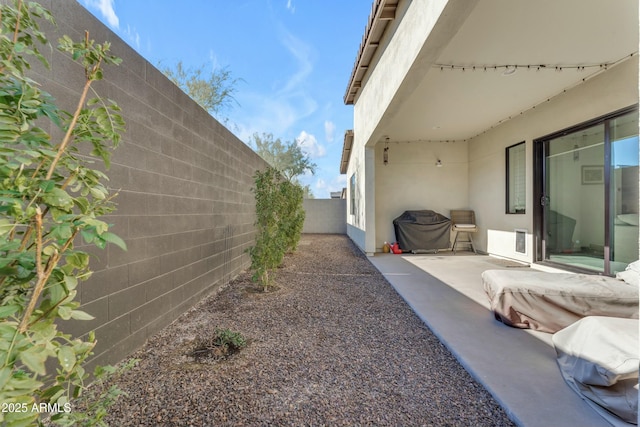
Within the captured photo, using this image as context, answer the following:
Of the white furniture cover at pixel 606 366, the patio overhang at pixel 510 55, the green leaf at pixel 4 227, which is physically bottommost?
the white furniture cover at pixel 606 366

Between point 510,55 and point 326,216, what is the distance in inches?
417

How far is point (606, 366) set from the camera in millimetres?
1513

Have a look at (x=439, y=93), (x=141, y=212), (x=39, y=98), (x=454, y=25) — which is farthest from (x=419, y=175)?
(x=39, y=98)

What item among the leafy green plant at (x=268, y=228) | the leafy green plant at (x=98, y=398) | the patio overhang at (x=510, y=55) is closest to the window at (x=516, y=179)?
the patio overhang at (x=510, y=55)

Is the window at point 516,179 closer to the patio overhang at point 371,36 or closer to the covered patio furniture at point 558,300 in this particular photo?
the covered patio furniture at point 558,300

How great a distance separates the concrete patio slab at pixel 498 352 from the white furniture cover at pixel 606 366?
2.6 inches

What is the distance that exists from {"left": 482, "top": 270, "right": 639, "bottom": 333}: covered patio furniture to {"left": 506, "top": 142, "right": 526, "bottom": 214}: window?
3245 mm

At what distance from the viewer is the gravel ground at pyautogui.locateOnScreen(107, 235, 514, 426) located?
4.99ft

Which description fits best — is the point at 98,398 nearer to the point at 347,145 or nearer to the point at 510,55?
the point at 510,55

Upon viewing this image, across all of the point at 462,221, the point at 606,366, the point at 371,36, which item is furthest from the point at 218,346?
the point at 462,221

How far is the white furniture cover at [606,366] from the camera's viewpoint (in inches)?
56.9

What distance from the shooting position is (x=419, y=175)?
7410 millimetres

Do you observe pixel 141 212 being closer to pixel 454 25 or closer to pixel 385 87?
pixel 454 25

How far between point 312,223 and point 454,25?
11642 mm
